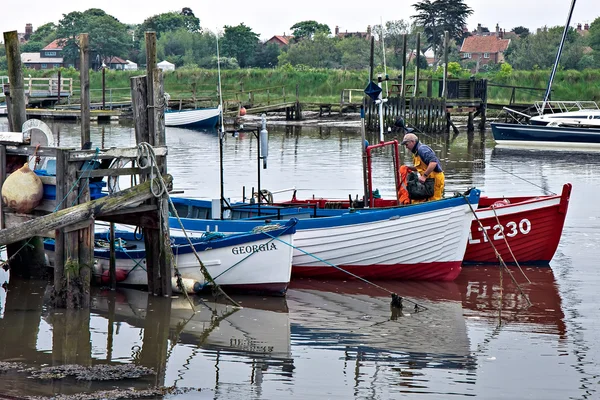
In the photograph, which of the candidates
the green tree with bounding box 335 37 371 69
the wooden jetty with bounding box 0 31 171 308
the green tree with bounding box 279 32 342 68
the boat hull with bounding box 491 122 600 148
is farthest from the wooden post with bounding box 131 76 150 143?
the green tree with bounding box 279 32 342 68

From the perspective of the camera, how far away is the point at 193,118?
52781 mm

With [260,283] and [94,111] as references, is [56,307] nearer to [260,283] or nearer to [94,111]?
[260,283]

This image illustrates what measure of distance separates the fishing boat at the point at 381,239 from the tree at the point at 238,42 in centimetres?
8243

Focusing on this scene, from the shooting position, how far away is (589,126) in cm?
4025

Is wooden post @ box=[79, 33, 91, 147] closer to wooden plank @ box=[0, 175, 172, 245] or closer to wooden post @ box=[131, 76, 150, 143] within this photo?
wooden post @ box=[131, 76, 150, 143]

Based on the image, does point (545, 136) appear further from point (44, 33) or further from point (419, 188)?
point (44, 33)

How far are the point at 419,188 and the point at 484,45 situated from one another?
94244 millimetres

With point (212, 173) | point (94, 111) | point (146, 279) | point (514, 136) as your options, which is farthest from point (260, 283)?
point (94, 111)

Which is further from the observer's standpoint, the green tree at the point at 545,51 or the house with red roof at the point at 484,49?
the house with red roof at the point at 484,49

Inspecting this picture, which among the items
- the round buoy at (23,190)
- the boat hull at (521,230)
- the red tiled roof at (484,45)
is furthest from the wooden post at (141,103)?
the red tiled roof at (484,45)

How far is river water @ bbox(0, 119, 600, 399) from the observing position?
10.0 meters

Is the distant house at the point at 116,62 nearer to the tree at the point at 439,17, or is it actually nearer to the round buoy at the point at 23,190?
the tree at the point at 439,17

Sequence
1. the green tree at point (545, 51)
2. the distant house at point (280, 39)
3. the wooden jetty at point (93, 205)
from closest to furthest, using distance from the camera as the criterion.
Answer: the wooden jetty at point (93, 205)
the green tree at point (545, 51)
the distant house at point (280, 39)

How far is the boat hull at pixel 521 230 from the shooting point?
52.0 ft
